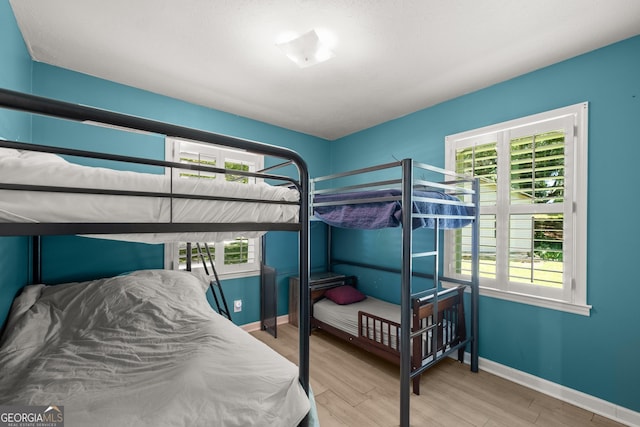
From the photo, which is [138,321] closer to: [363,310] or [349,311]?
A: [349,311]

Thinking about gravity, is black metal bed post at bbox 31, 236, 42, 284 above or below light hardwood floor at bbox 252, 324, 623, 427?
above

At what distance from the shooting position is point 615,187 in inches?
71.0

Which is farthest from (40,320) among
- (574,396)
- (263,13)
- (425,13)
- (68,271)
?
(574,396)

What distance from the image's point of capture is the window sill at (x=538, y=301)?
75.7 inches

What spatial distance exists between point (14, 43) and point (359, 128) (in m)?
3.04

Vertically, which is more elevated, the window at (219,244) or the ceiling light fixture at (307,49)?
the ceiling light fixture at (307,49)

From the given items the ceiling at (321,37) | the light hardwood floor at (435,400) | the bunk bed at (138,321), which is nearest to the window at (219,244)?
the ceiling at (321,37)

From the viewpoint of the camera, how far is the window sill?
192cm

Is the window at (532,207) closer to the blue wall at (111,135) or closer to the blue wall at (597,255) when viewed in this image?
the blue wall at (597,255)

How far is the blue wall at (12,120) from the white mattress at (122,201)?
1.05 m

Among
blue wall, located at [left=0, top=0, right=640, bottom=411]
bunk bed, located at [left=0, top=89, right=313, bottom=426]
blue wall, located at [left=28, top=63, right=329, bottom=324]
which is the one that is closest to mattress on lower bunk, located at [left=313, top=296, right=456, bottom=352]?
blue wall, located at [left=0, top=0, right=640, bottom=411]

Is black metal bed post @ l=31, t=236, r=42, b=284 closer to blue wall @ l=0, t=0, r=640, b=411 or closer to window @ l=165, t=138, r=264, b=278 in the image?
blue wall @ l=0, t=0, r=640, b=411

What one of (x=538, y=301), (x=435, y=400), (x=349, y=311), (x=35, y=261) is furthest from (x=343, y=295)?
(x=35, y=261)

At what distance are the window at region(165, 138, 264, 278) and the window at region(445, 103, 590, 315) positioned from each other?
7.09 feet
